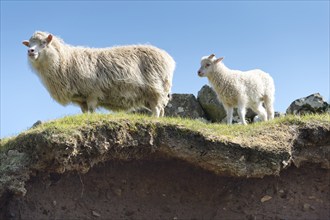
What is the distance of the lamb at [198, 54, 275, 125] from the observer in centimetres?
1260

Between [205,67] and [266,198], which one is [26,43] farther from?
[266,198]

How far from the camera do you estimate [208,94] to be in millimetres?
15953

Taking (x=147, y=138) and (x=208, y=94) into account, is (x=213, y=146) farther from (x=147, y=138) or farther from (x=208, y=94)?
(x=208, y=94)

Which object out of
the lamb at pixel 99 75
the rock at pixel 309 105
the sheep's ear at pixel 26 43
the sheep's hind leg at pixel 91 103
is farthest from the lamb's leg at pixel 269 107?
the sheep's ear at pixel 26 43

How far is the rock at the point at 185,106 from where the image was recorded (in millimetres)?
15469

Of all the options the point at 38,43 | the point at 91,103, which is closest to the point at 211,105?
the point at 91,103

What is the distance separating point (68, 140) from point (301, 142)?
434 centimetres

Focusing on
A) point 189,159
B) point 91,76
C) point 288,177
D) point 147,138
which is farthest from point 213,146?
point 91,76

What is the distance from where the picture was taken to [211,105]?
1580 cm

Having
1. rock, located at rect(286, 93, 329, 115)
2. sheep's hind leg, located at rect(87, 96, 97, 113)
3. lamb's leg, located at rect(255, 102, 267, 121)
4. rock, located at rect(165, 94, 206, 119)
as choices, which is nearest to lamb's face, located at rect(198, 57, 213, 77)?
lamb's leg, located at rect(255, 102, 267, 121)

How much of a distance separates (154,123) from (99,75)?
2664 mm

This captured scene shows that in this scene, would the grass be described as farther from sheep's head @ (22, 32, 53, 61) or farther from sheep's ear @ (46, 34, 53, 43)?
sheep's ear @ (46, 34, 53, 43)

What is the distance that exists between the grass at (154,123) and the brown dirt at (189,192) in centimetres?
80

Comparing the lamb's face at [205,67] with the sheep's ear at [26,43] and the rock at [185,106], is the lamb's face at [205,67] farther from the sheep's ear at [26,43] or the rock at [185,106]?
the sheep's ear at [26,43]
